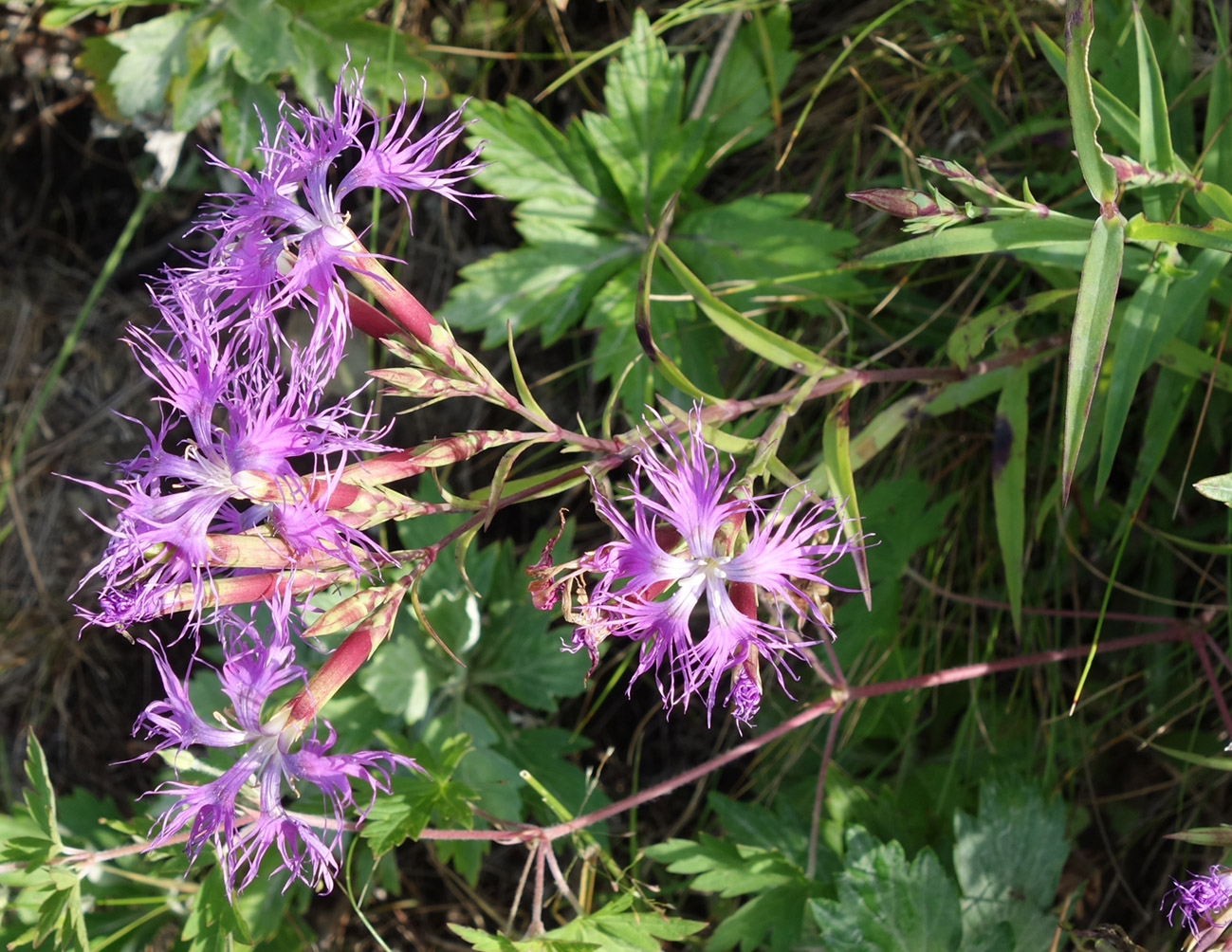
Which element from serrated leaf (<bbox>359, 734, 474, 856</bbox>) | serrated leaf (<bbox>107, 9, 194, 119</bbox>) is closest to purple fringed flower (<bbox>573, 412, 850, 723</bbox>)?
serrated leaf (<bbox>359, 734, 474, 856</bbox>)

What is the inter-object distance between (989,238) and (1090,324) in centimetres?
22

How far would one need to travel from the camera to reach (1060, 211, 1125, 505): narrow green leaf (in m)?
1.27

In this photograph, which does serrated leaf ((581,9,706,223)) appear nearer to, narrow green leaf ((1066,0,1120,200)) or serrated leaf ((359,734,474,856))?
narrow green leaf ((1066,0,1120,200))

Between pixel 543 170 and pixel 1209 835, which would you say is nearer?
pixel 1209 835

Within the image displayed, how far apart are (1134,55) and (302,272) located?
1.62 meters

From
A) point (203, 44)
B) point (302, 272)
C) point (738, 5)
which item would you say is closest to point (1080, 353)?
point (302, 272)

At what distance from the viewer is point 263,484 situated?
47.9 inches

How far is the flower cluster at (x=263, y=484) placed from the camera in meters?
1.21

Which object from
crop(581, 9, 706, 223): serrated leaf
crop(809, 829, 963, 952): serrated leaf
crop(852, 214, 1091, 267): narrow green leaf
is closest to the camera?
crop(852, 214, 1091, 267): narrow green leaf

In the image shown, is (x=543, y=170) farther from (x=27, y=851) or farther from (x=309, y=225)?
(x=27, y=851)

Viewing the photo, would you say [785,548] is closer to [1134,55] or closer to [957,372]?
[957,372]

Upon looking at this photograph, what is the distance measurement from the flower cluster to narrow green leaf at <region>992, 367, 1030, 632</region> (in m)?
1.04

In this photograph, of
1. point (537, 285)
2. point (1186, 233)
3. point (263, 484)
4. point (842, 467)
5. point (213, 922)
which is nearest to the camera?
point (263, 484)

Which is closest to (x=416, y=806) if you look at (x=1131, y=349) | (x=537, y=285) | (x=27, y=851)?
(x=27, y=851)
